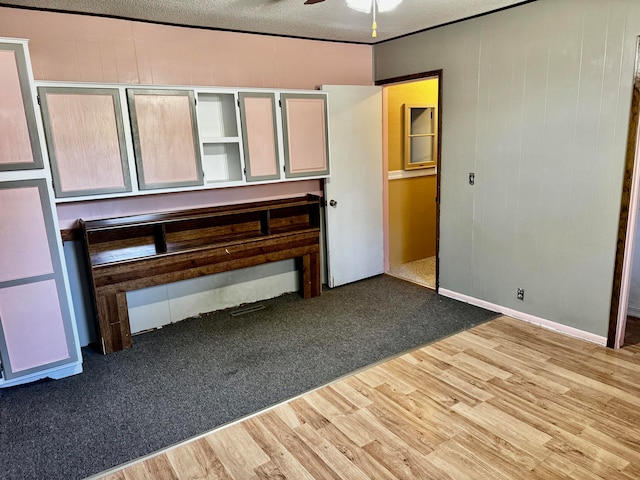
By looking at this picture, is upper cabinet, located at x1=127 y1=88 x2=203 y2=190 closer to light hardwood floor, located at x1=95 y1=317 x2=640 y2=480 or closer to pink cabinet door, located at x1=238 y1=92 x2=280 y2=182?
pink cabinet door, located at x1=238 y1=92 x2=280 y2=182

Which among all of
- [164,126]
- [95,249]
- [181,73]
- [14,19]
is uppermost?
[14,19]

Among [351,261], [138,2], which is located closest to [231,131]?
[138,2]

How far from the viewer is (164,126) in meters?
3.22

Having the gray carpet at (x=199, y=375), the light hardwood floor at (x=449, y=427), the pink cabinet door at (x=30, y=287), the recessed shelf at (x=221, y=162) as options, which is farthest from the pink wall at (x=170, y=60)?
the light hardwood floor at (x=449, y=427)

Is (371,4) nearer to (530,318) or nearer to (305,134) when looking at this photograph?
(305,134)

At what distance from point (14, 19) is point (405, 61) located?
3089 millimetres

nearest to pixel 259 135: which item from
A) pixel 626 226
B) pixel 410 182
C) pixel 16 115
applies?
pixel 16 115

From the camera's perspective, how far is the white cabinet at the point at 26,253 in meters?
2.50

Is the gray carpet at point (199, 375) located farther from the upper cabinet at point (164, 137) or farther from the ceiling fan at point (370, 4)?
the ceiling fan at point (370, 4)

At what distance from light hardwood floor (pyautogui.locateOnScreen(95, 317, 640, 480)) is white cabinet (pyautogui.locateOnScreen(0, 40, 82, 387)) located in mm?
1197

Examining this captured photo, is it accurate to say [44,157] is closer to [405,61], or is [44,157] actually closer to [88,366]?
[88,366]

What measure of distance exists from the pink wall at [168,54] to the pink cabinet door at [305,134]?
0.30 m

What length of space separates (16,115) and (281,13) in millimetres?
1871

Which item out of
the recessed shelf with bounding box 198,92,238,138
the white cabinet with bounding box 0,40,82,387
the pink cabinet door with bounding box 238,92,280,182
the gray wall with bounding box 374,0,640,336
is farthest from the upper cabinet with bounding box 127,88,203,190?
the gray wall with bounding box 374,0,640,336
